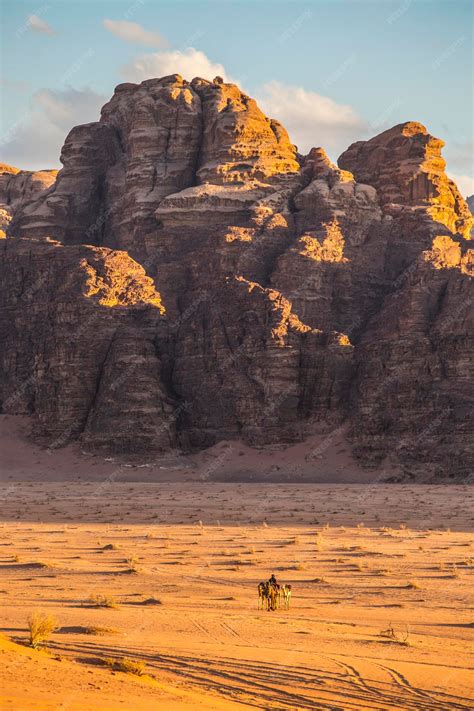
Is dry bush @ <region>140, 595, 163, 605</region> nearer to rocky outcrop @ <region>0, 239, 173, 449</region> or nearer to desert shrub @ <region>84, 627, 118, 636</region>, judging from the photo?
desert shrub @ <region>84, 627, 118, 636</region>

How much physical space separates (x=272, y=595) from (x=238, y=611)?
71 cm

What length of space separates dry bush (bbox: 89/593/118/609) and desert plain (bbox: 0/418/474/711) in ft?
0.19

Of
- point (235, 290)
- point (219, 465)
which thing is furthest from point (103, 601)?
point (235, 290)

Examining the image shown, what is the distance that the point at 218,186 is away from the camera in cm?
8812

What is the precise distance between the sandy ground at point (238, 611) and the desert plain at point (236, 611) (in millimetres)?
44

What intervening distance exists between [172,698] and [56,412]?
2573 inches

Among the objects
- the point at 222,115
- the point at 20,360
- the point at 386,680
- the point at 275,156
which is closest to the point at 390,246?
the point at 275,156

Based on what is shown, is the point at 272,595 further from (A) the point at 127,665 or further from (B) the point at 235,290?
(B) the point at 235,290

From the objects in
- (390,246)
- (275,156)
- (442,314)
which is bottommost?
(442,314)

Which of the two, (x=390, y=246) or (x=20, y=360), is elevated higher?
(x=390, y=246)

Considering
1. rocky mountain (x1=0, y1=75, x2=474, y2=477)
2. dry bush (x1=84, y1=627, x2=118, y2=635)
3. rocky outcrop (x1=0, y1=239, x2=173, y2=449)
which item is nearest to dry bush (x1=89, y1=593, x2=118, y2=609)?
dry bush (x1=84, y1=627, x2=118, y2=635)

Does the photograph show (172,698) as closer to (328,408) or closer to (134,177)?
(328,408)

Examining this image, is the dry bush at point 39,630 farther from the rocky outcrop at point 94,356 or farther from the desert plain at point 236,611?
the rocky outcrop at point 94,356

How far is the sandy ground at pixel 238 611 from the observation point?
12.4 m
